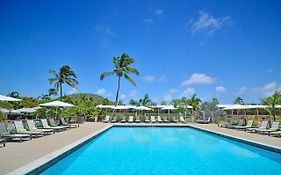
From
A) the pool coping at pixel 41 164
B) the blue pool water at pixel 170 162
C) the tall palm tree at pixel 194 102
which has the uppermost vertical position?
the tall palm tree at pixel 194 102

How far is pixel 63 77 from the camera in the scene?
34.1 metres

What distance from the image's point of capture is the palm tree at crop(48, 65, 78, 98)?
33938 mm

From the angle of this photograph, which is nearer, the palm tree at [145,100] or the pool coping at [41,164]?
the pool coping at [41,164]

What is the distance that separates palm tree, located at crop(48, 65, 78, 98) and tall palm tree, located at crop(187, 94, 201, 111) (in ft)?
55.7

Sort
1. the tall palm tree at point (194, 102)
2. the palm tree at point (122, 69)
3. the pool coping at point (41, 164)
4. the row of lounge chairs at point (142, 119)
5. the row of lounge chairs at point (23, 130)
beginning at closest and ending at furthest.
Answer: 1. the pool coping at point (41, 164)
2. the row of lounge chairs at point (23, 130)
3. the row of lounge chairs at point (142, 119)
4. the palm tree at point (122, 69)
5. the tall palm tree at point (194, 102)

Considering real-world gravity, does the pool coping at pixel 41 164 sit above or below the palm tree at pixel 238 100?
below

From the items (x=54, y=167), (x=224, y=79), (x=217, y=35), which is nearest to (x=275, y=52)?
(x=217, y=35)

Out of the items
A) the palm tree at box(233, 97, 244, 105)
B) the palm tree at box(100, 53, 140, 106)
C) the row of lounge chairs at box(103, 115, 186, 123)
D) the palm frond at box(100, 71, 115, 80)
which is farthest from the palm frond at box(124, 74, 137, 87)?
the palm tree at box(233, 97, 244, 105)

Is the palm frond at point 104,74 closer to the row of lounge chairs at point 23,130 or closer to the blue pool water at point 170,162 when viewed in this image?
the row of lounge chairs at point 23,130

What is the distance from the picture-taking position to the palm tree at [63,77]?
33.9m

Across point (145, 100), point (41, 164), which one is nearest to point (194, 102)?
point (145, 100)

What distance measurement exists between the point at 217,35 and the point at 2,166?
77.1 feet

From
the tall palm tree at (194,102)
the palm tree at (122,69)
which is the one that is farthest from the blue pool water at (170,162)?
the tall palm tree at (194,102)

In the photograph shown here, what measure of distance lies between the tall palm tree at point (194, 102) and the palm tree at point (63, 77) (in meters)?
17.0
